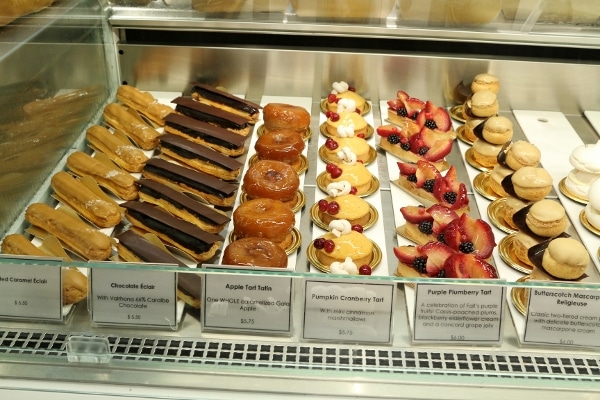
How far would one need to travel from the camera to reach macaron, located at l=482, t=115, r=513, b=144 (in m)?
2.66

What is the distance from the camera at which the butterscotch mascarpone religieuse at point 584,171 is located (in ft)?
8.13

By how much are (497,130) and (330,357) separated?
1286 mm

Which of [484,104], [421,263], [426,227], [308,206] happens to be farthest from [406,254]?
[484,104]

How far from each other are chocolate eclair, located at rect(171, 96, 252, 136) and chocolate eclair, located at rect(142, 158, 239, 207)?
0.32 meters

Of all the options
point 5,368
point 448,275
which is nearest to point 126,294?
point 5,368

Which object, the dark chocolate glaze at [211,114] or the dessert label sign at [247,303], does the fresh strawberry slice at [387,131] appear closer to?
the dark chocolate glaze at [211,114]

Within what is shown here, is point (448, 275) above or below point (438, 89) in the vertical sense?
below

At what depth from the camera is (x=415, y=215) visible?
226cm

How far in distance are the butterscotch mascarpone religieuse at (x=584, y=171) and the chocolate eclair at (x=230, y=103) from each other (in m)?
1.14

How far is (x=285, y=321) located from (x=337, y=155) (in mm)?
1069

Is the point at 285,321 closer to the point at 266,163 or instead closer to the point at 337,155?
the point at 266,163

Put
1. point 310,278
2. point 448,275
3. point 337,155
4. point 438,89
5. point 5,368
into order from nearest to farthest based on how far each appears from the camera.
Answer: point 310,278 < point 5,368 < point 448,275 < point 337,155 < point 438,89

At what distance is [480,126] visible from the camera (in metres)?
2.72

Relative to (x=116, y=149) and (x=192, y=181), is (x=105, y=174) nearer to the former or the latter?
(x=116, y=149)
